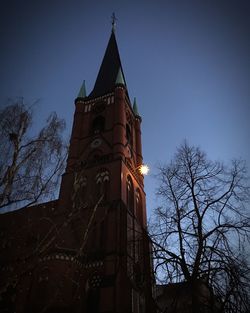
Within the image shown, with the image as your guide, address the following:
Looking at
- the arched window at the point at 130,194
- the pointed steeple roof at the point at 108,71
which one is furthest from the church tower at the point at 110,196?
the pointed steeple roof at the point at 108,71

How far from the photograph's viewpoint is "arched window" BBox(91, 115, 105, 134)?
31.2m

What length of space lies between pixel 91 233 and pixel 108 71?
1041 inches

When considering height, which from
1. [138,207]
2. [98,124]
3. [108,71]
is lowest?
[138,207]

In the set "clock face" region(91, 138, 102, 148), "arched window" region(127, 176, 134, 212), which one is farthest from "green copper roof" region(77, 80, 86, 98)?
"arched window" region(127, 176, 134, 212)

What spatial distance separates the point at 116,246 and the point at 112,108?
1724cm

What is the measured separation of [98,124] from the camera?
1267 inches

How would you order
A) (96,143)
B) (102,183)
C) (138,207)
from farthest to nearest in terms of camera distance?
(96,143)
(138,207)
(102,183)

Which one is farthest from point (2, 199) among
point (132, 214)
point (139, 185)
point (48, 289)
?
point (139, 185)

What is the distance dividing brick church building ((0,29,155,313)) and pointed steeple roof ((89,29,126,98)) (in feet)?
3.22

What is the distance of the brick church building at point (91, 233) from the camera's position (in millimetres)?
10273

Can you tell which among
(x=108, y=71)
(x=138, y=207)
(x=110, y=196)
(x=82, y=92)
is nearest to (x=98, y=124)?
(x=82, y=92)

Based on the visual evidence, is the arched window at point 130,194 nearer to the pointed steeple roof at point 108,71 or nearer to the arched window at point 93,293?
the arched window at point 93,293

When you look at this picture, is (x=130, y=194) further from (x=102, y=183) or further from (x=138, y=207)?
(x=102, y=183)

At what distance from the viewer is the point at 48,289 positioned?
16516 mm
